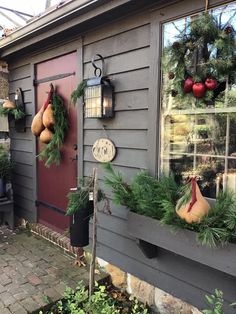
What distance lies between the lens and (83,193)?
235 cm

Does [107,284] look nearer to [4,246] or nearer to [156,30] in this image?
[4,246]

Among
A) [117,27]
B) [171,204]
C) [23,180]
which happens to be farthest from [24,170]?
[171,204]

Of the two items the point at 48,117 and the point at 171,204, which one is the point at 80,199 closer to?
the point at 171,204

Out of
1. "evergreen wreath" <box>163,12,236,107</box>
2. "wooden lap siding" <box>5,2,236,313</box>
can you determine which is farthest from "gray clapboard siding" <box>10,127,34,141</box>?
"evergreen wreath" <box>163,12,236,107</box>

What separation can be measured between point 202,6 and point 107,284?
2357 millimetres

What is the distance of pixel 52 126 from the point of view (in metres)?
3.23

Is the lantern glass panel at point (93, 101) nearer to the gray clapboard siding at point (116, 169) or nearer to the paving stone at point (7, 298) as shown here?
the gray clapboard siding at point (116, 169)

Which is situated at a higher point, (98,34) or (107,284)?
(98,34)

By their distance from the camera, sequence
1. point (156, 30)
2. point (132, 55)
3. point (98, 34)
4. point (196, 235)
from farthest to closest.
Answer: point (98, 34)
point (132, 55)
point (156, 30)
point (196, 235)

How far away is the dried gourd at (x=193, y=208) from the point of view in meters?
1.77

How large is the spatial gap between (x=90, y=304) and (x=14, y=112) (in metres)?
2.47

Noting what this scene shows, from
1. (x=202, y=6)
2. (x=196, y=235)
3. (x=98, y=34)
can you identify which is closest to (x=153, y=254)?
(x=196, y=235)

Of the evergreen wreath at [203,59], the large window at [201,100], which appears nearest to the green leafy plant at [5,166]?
the large window at [201,100]

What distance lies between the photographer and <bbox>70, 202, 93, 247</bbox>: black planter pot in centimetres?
240
